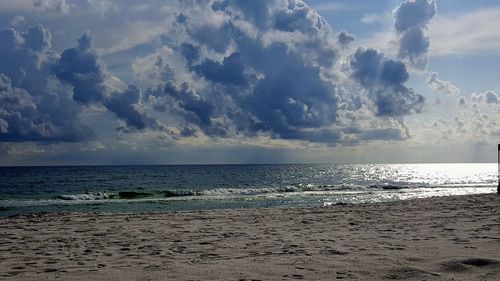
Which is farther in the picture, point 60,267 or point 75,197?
point 75,197

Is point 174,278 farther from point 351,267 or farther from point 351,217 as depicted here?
point 351,217

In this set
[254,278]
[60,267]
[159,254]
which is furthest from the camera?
[159,254]

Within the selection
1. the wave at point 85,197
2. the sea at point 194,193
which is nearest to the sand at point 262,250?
the sea at point 194,193

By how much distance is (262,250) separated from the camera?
388 inches

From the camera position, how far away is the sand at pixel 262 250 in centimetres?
770

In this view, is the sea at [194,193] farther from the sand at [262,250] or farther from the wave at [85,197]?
the sand at [262,250]

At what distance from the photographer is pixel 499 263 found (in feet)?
25.8

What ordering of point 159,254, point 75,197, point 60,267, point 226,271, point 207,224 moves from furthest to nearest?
1. point 75,197
2. point 207,224
3. point 159,254
4. point 60,267
5. point 226,271

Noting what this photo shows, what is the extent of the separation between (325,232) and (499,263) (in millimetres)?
5243

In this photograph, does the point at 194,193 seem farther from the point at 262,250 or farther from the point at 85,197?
the point at 262,250

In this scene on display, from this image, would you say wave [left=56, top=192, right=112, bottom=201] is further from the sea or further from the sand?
the sand

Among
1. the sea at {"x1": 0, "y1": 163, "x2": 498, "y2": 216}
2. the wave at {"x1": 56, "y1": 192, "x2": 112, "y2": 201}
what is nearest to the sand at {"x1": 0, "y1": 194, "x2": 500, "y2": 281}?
the sea at {"x1": 0, "y1": 163, "x2": 498, "y2": 216}

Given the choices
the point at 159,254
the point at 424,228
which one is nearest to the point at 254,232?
the point at 159,254

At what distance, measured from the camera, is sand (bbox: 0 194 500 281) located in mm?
7699
